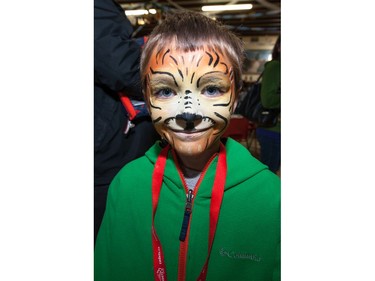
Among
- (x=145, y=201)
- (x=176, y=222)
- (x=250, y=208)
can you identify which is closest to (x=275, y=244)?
(x=250, y=208)

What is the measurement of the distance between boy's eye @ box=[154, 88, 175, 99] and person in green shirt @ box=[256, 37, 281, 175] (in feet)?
2.74

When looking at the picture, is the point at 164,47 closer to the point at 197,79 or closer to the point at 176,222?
the point at 197,79

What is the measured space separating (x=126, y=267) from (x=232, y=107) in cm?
53

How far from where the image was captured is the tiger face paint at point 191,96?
2.22ft

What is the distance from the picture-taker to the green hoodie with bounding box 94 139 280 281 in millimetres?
782

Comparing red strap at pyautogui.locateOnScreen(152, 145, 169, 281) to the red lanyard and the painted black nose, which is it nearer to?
the red lanyard

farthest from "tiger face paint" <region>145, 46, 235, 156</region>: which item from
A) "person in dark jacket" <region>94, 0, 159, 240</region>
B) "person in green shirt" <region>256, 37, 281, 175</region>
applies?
"person in green shirt" <region>256, 37, 281, 175</region>

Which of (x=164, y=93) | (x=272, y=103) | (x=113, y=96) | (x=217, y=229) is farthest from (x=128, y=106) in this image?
(x=272, y=103)

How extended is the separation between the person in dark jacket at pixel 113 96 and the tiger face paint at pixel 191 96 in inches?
11.4

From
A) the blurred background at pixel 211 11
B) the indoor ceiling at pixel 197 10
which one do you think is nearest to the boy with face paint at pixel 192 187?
the blurred background at pixel 211 11

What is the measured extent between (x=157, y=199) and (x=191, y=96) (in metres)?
0.31

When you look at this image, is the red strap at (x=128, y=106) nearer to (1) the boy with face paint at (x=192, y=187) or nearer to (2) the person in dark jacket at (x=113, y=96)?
(2) the person in dark jacket at (x=113, y=96)

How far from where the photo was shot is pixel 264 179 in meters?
0.80

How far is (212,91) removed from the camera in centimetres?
69
